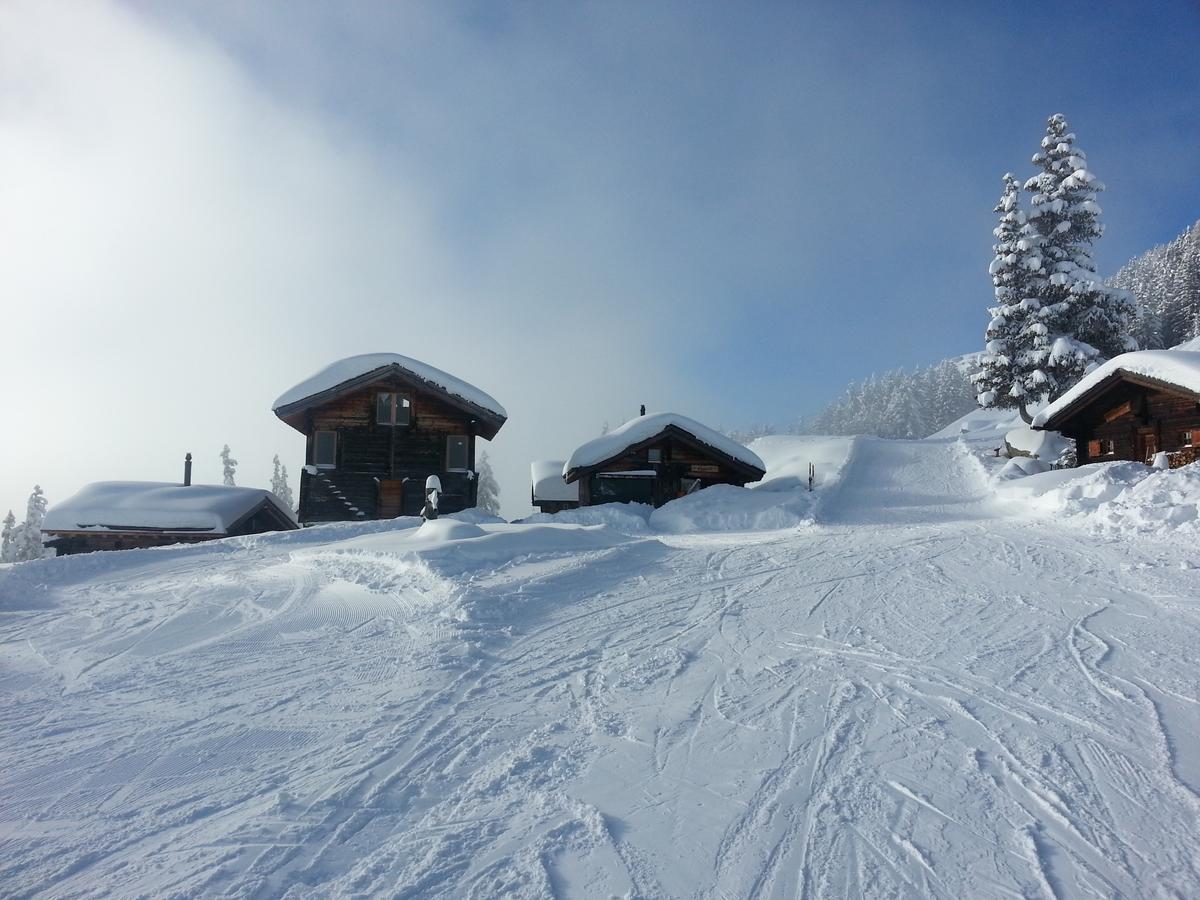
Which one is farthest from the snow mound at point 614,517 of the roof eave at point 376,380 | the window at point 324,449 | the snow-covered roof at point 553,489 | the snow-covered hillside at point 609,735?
the snow-covered roof at point 553,489

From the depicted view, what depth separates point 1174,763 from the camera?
3.73 metres

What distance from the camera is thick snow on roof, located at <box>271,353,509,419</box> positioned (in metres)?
22.0

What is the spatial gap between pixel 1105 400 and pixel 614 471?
1668 centimetres

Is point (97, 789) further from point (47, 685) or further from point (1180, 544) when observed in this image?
point (1180, 544)

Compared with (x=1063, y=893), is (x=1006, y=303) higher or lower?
higher

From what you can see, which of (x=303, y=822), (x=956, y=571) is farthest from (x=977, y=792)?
(x=956, y=571)

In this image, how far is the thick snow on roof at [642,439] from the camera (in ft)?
75.9

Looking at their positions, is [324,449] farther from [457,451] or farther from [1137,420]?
[1137,420]

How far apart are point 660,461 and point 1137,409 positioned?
1517 cm

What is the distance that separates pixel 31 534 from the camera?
43.9 m

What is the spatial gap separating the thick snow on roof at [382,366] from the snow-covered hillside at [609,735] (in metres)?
13.9

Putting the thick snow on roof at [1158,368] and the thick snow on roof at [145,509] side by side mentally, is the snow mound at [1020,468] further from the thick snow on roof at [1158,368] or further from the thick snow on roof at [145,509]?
the thick snow on roof at [145,509]

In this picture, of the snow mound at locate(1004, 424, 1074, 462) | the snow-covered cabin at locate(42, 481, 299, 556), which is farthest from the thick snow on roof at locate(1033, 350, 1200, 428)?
the snow-covered cabin at locate(42, 481, 299, 556)

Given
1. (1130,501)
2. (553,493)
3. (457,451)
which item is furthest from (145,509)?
(1130,501)
